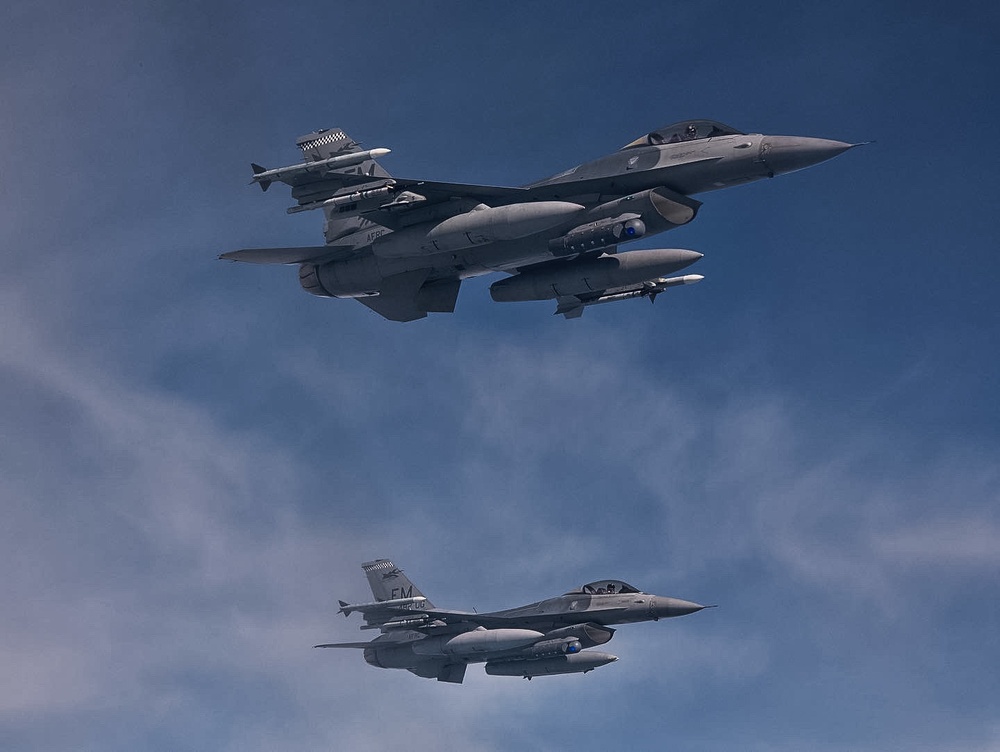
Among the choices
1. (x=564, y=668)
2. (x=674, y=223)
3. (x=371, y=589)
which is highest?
(x=674, y=223)

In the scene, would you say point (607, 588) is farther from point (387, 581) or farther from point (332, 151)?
point (332, 151)

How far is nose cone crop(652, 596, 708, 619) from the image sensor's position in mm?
57938

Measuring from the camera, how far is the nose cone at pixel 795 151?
139 feet

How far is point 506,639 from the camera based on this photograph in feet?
185

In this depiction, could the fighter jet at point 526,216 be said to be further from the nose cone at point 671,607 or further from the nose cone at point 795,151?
the nose cone at point 671,607

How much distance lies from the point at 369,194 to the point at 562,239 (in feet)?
27.4

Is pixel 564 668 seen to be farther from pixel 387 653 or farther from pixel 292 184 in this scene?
pixel 292 184

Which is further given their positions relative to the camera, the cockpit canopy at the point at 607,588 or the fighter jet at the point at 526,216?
the cockpit canopy at the point at 607,588

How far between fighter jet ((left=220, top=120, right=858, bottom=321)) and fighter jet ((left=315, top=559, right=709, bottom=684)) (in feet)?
57.5

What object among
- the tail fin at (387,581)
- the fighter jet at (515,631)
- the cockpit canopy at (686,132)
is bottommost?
the fighter jet at (515,631)

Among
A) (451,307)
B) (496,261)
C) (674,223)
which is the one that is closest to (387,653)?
(451,307)

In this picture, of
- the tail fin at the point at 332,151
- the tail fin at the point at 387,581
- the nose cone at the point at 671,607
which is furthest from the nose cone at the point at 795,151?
the tail fin at the point at 387,581

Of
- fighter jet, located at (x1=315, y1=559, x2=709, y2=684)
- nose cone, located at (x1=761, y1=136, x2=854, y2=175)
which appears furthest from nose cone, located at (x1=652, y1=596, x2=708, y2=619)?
nose cone, located at (x1=761, y1=136, x2=854, y2=175)

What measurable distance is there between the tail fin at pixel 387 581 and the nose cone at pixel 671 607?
60.6 feet
